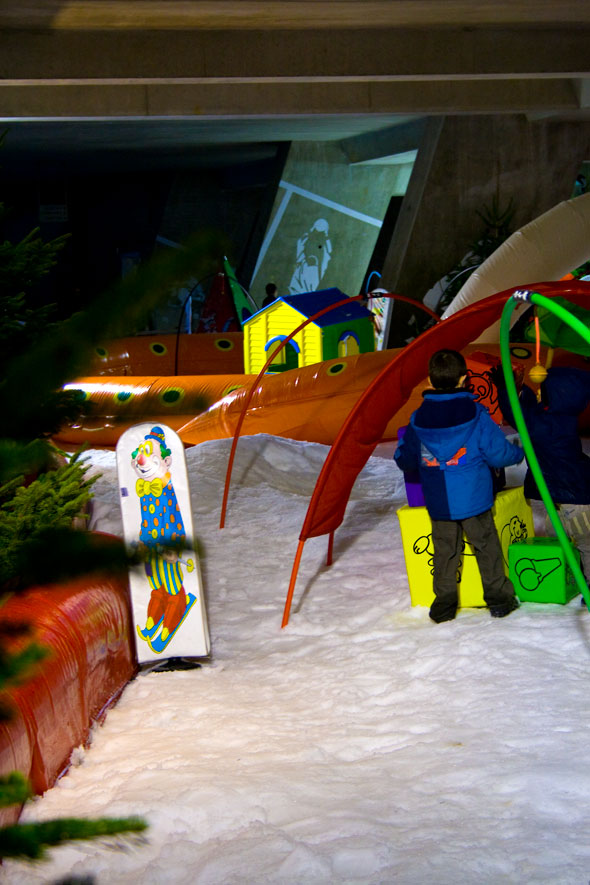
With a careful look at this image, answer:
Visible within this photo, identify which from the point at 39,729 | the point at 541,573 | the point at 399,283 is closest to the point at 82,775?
the point at 39,729

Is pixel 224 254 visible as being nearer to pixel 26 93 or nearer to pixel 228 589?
pixel 228 589

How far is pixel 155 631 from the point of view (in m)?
4.97

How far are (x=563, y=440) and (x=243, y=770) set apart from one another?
285 centimetres

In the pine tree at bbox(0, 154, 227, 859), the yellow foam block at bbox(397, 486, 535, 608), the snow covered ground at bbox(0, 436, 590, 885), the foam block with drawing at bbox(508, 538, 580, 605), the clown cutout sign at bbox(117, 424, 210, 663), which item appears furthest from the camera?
the yellow foam block at bbox(397, 486, 535, 608)

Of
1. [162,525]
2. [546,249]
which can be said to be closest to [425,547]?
[162,525]

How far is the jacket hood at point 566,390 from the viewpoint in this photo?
5504mm

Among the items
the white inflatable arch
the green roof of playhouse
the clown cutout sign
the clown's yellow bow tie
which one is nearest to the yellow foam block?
the clown cutout sign

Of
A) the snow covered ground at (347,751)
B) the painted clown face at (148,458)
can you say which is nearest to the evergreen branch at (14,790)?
the snow covered ground at (347,751)

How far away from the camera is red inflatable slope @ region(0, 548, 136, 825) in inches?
135

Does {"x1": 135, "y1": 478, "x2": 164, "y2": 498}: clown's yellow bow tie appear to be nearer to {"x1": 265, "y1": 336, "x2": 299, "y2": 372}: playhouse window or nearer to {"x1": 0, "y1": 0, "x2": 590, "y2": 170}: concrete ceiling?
{"x1": 0, "y1": 0, "x2": 590, "y2": 170}: concrete ceiling

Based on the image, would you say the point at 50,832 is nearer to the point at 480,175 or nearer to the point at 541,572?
the point at 541,572

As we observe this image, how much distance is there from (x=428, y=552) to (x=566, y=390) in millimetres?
1203

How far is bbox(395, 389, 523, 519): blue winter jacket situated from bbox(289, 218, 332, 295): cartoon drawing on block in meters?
17.4

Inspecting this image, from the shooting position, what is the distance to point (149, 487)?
4938mm
